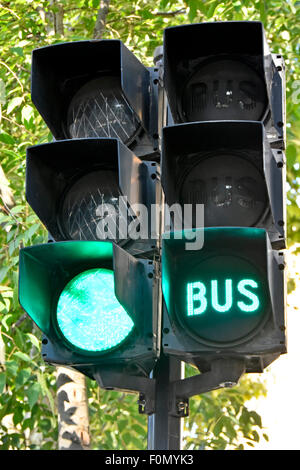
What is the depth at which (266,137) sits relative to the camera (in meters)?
3.59

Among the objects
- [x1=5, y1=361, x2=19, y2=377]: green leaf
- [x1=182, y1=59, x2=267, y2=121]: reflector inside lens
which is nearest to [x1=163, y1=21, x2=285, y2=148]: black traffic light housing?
[x1=182, y1=59, x2=267, y2=121]: reflector inside lens

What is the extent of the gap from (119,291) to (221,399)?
513 cm

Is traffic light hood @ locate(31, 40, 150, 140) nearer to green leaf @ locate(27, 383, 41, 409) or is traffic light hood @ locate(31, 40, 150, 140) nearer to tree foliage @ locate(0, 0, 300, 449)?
tree foliage @ locate(0, 0, 300, 449)

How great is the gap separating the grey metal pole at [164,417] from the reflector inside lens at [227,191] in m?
0.56

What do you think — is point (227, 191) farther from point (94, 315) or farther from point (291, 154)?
point (291, 154)

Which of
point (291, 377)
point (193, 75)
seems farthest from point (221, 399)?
point (291, 377)

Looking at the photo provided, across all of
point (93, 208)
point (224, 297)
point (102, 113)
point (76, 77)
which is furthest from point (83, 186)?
point (224, 297)

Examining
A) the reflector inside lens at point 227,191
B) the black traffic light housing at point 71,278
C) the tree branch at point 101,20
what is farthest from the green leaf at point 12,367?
the tree branch at point 101,20

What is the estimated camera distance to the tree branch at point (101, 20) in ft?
24.6

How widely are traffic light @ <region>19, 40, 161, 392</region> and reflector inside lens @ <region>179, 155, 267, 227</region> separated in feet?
0.61

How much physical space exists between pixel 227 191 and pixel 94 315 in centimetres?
68

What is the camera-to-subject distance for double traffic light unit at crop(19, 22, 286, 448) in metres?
3.37

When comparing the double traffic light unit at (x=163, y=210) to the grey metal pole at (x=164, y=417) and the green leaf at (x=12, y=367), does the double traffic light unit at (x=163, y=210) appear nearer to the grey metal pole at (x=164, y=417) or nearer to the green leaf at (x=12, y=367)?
the grey metal pole at (x=164, y=417)

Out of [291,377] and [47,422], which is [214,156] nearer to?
[47,422]
